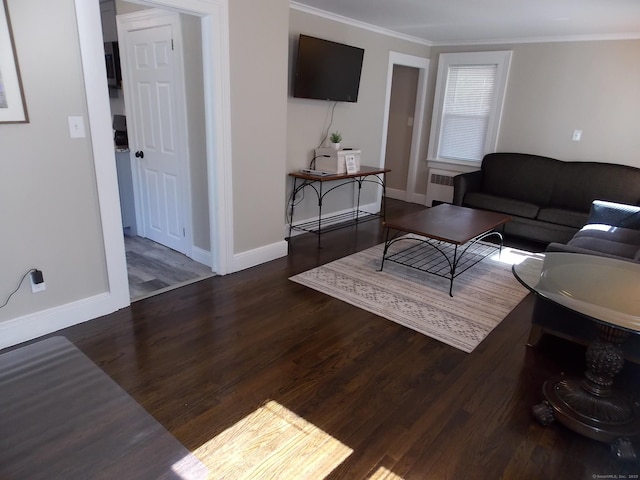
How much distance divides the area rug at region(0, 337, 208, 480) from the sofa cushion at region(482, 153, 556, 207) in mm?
4665

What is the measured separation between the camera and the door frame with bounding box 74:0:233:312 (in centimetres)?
238

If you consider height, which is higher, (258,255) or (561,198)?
(561,198)

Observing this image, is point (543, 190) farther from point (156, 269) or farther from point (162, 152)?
point (156, 269)

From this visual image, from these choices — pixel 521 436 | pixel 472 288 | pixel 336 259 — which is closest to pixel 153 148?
pixel 336 259

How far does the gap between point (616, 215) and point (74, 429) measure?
14.6 feet

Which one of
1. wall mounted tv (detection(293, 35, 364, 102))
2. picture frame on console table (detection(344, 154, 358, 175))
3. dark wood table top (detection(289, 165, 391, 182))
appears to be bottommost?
dark wood table top (detection(289, 165, 391, 182))

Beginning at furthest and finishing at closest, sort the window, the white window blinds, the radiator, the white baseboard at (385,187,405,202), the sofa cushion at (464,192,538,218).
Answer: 1. the white baseboard at (385,187,405,202)
2. the radiator
3. the white window blinds
4. the window
5. the sofa cushion at (464,192,538,218)

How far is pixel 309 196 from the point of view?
15.6 feet

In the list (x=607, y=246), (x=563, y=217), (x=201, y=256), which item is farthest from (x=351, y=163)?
(x=607, y=246)

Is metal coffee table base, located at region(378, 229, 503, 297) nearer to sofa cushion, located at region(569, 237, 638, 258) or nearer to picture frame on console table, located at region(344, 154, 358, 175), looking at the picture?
sofa cushion, located at region(569, 237, 638, 258)

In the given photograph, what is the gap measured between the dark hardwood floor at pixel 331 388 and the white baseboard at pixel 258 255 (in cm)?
47

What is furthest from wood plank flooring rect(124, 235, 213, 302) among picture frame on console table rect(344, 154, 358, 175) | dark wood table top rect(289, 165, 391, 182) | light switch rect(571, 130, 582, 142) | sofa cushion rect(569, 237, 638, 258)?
light switch rect(571, 130, 582, 142)

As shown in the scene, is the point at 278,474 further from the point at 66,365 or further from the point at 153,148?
the point at 153,148

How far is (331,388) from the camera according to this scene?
85.7 inches
